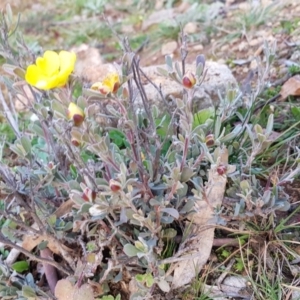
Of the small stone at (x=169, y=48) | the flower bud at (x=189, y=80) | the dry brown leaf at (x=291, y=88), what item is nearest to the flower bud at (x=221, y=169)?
the flower bud at (x=189, y=80)

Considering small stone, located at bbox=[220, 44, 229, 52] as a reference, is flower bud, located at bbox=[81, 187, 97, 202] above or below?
above

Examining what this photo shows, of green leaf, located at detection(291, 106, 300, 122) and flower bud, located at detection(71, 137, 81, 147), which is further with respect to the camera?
green leaf, located at detection(291, 106, 300, 122)

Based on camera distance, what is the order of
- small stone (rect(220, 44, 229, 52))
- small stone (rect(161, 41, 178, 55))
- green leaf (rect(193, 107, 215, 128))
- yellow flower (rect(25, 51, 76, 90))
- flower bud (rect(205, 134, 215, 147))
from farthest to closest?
small stone (rect(161, 41, 178, 55)) → small stone (rect(220, 44, 229, 52)) → green leaf (rect(193, 107, 215, 128)) → flower bud (rect(205, 134, 215, 147)) → yellow flower (rect(25, 51, 76, 90))

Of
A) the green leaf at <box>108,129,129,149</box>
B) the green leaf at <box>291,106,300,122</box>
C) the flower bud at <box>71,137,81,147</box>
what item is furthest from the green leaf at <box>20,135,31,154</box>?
the green leaf at <box>291,106,300,122</box>

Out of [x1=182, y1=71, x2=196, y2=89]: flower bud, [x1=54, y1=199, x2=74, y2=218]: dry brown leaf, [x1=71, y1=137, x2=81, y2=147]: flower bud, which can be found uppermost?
[x1=182, y1=71, x2=196, y2=89]: flower bud

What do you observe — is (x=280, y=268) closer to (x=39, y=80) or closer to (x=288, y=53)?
(x=39, y=80)

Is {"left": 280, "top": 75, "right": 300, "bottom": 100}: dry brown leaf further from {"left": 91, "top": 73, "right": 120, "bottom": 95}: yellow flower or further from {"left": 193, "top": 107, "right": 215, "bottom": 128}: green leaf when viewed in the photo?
{"left": 91, "top": 73, "right": 120, "bottom": 95}: yellow flower

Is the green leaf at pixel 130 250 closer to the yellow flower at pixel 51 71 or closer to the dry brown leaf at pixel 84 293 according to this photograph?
the dry brown leaf at pixel 84 293
